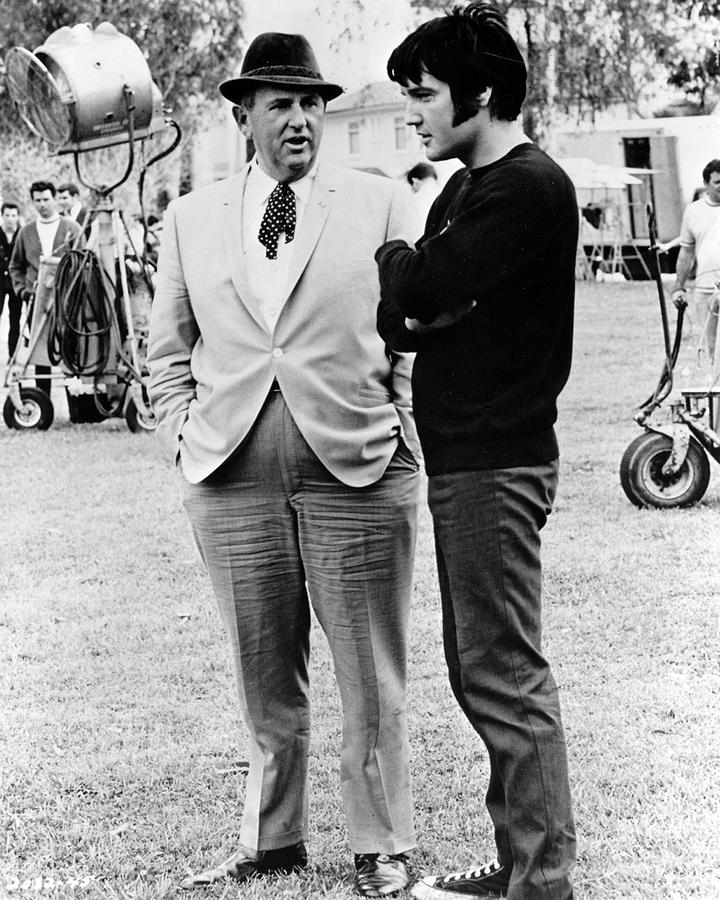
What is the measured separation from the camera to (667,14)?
22.9 meters

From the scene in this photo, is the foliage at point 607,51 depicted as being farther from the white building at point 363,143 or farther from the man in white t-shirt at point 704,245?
the man in white t-shirt at point 704,245

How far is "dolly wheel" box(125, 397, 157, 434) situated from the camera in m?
11.1

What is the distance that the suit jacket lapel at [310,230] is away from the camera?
330 cm

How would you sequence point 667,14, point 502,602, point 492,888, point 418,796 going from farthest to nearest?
point 667,14, point 418,796, point 492,888, point 502,602

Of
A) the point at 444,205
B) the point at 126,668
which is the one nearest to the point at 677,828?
the point at 444,205

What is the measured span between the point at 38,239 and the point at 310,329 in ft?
34.0

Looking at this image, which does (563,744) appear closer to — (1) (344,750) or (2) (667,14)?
(1) (344,750)

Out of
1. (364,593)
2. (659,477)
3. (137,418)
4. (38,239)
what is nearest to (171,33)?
(38,239)

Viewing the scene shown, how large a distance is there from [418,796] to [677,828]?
0.76 metres

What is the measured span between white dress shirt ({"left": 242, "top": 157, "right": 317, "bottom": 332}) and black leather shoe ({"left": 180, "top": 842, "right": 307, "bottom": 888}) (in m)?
1.32

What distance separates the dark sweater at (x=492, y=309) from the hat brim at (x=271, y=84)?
0.54 metres

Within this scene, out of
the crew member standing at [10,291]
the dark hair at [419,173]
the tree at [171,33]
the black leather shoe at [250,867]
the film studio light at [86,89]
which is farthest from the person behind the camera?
the tree at [171,33]

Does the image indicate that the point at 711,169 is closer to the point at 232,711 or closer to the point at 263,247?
the point at 232,711

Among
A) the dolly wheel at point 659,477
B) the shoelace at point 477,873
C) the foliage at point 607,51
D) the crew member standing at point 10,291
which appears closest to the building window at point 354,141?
the foliage at point 607,51
